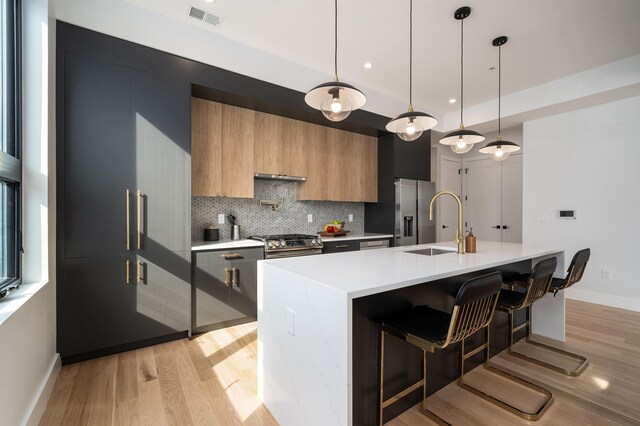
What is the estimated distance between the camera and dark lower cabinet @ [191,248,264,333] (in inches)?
115

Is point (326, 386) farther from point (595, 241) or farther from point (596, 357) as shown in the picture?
point (595, 241)

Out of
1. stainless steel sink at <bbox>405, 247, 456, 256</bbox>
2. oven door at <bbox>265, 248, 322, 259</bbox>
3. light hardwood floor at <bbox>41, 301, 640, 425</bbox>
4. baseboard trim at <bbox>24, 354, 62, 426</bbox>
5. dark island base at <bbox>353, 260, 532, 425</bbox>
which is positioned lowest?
light hardwood floor at <bbox>41, 301, 640, 425</bbox>

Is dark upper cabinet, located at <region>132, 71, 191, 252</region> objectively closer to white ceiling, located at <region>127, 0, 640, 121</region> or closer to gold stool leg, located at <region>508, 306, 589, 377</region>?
white ceiling, located at <region>127, 0, 640, 121</region>

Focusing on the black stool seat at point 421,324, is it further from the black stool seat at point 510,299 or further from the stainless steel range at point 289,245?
the stainless steel range at point 289,245

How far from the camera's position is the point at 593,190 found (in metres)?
4.09

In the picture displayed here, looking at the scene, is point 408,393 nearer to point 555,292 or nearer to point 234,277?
point 555,292

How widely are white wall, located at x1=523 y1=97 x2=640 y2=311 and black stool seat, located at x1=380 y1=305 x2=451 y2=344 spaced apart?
3.81 meters

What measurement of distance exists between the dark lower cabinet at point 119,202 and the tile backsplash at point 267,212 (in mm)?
756

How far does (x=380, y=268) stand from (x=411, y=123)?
117 centimetres

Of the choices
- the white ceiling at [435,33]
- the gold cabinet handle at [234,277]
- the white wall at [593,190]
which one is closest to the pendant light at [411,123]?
the white ceiling at [435,33]

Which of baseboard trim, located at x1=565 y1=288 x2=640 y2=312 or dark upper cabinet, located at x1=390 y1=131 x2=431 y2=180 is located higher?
dark upper cabinet, located at x1=390 y1=131 x2=431 y2=180

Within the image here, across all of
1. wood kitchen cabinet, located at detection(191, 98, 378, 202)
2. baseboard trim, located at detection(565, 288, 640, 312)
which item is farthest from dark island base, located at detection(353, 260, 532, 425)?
baseboard trim, located at detection(565, 288, 640, 312)

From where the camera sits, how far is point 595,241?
4.08 metres

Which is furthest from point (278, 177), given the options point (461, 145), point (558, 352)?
point (558, 352)
